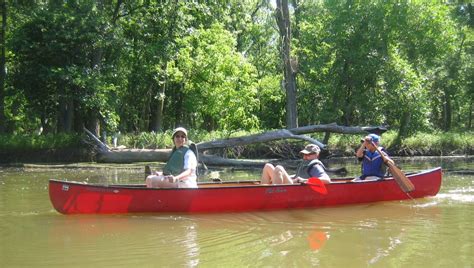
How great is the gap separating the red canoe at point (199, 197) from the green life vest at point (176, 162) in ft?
1.33

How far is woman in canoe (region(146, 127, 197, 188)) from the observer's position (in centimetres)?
856

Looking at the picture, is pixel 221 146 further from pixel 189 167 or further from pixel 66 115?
→ pixel 189 167

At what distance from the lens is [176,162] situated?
872 cm

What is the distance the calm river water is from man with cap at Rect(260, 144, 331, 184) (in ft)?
2.04

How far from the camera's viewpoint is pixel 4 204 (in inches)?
380

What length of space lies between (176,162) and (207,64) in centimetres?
1777

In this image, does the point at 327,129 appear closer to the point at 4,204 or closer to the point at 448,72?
the point at 4,204

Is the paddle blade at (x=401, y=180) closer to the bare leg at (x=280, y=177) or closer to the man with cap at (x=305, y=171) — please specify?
the man with cap at (x=305, y=171)

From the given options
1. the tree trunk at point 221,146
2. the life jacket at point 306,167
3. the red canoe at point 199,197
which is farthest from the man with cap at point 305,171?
the tree trunk at point 221,146

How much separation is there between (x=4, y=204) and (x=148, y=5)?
13.2m

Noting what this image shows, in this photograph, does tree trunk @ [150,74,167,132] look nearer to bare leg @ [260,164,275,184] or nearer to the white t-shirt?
bare leg @ [260,164,275,184]

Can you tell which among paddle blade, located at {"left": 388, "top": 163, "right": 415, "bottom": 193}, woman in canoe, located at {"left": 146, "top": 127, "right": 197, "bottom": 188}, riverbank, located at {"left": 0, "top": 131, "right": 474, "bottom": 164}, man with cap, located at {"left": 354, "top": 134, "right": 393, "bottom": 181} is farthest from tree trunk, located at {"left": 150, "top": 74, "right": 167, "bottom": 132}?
paddle blade, located at {"left": 388, "top": 163, "right": 415, "bottom": 193}

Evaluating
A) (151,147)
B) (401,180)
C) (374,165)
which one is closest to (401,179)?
(401,180)

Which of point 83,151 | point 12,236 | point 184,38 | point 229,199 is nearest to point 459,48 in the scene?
point 184,38
